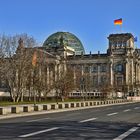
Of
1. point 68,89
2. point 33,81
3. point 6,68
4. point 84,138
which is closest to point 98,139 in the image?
point 84,138

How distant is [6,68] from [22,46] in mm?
5088

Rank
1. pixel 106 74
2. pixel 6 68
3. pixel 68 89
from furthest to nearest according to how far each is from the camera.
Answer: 1. pixel 106 74
2. pixel 68 89
3. pixel 6 68

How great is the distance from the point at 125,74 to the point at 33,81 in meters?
123

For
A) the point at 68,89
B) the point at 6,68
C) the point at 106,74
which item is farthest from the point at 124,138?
the point at 106,74

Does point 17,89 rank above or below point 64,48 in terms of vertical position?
below

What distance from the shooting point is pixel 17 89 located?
75.2m

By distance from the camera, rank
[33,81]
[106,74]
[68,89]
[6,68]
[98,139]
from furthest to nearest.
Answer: [106,74] → [68,89] → [33,81] → [6,68] → [98,139]

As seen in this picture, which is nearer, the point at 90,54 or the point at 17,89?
the point at 17,89

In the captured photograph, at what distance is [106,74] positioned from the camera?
192 m

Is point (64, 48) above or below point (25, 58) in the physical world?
above

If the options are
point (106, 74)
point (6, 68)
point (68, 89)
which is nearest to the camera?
point (6, 68)

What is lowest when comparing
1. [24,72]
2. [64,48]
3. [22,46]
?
[24,72]

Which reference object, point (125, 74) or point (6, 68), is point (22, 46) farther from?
point (125, 74)

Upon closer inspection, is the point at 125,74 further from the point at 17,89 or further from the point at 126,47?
the point at 17,89
